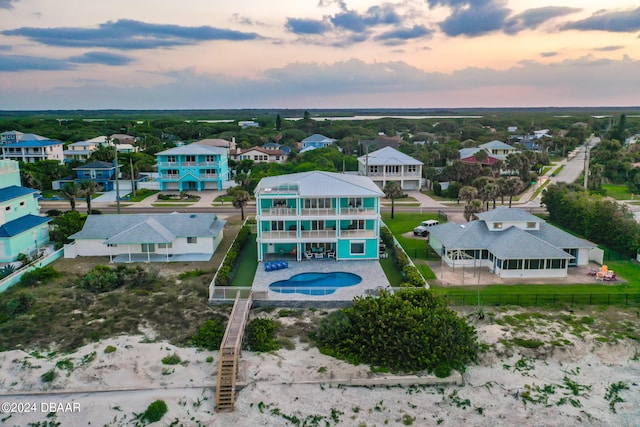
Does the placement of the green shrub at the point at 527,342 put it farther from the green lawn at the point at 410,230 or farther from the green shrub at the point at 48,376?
the green shrub at the point at 48,376

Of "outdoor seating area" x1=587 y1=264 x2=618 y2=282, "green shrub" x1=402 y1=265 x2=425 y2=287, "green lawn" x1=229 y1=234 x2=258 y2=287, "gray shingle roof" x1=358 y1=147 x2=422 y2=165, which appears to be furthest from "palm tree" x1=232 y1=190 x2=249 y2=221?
"outdoor seating area" x1=587 y1=264 x2=618 y2=282

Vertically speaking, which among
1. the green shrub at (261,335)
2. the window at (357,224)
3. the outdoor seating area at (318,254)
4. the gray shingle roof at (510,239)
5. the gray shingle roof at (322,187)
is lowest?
the green shrub at (261,335)

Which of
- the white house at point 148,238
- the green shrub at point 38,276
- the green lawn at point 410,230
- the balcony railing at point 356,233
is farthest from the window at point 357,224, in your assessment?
the green shrub at point 38,276

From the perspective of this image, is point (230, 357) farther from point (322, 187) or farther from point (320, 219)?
point (322, 187)

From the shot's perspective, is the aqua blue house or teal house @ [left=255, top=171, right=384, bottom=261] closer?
teal house @ [left=255, top=171, right=384, bottom=261]


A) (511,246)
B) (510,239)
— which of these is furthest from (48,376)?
(510,239)

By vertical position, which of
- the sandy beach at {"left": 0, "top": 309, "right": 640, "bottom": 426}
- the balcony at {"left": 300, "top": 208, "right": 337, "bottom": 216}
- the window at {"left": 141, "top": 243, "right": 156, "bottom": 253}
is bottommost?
the sandy beach at {"left": 0, "top": 309, "right": 640, "bottom": 426}

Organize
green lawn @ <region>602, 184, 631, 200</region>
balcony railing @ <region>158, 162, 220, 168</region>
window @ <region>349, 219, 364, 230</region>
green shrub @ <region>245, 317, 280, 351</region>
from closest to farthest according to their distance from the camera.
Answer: green shrub @ <region>245, 317, 280, 351</region>, window @ <region>349, 219, 364, 230</region>, green lawn @ <region>602, 184, 631, 200</region>, balcony railing @ <region>158, 162, 220, 168</region>

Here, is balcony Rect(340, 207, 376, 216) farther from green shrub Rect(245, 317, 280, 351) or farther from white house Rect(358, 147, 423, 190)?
white house Rect(358, 147, 423, 190)
